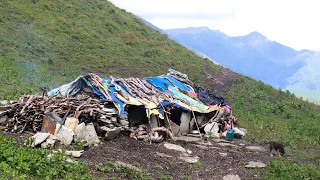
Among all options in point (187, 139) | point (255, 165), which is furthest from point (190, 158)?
point (187, 139)

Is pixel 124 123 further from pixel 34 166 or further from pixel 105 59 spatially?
pixel 105 59

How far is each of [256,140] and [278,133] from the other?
76.3 inches

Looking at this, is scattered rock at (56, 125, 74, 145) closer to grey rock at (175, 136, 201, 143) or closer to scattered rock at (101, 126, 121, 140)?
scattered rock at (101, 126, 121, 140)

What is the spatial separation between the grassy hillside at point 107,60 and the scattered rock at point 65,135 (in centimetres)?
424

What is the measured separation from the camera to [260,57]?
56.6 metres

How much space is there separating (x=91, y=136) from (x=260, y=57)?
51.6 metres

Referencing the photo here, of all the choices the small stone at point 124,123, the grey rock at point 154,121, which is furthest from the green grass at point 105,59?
the small stone at point 124,123

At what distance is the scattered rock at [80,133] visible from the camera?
8.07m

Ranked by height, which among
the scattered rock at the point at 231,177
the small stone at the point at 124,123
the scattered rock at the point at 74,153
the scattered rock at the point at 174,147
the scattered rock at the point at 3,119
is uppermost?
the small stone at the point at 124,123

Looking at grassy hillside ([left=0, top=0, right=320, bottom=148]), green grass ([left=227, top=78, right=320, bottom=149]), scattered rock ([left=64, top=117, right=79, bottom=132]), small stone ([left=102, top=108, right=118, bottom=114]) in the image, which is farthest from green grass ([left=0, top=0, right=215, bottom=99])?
scattered rock ([left=64, top=117, right=79, bottom=132])

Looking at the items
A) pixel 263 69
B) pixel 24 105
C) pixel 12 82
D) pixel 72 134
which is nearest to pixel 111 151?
pixel 72 134

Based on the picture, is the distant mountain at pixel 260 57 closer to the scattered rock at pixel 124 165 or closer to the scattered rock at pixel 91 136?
the scattered rock at pixel 91 136

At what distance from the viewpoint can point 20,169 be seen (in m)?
5.37

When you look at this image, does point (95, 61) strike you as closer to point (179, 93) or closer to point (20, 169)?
point (179, 93)
